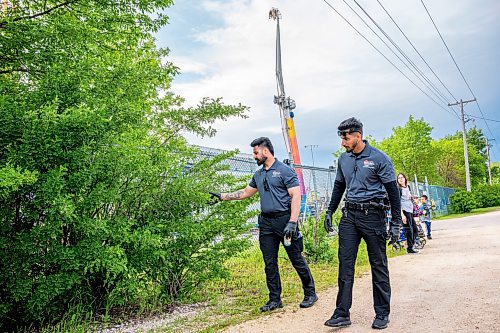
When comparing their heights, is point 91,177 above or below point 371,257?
above

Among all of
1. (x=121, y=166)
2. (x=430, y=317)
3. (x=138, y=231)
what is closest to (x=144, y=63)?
(x=121, y=166)

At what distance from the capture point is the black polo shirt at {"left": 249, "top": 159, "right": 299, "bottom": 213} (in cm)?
546

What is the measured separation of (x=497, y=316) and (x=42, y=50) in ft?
17.7

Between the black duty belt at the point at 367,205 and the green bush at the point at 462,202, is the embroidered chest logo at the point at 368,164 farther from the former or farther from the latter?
the green bush at the point at 462,202

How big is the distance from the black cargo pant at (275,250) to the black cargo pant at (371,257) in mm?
873

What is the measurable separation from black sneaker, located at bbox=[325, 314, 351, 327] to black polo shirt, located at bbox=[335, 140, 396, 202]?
119 cm

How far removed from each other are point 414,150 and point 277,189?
116 ft

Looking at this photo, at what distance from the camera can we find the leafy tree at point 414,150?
125 ft

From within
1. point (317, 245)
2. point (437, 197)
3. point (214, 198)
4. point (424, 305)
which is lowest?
point (424, 305)

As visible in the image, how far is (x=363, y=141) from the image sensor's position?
15.9 ft

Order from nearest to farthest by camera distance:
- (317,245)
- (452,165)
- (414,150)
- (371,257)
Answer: (371,257), (317,245), (414,150), (452,165)

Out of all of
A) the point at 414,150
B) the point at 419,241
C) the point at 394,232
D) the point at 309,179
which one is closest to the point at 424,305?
the point at 394,232

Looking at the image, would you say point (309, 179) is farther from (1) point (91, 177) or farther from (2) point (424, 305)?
(1) point (91, 177)

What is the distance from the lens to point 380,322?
4.42 meters
